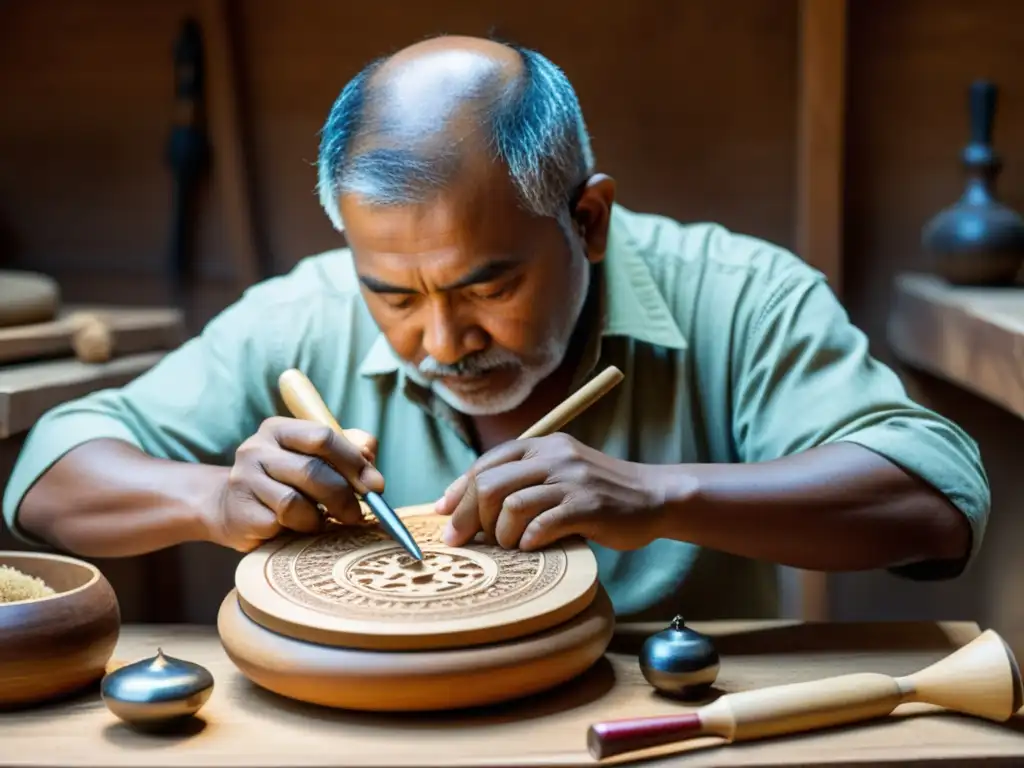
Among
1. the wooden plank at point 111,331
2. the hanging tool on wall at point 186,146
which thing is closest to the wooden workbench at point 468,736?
the wooden plank at point 111,331

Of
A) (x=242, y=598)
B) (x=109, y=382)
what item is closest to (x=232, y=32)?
(x=109, y=382)

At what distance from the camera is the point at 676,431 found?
2383 millimetres

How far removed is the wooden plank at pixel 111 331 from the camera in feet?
9.13

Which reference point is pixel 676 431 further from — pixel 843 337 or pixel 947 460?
pixel 947 460

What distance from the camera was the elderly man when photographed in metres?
1.90

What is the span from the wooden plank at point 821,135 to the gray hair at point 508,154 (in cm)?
105

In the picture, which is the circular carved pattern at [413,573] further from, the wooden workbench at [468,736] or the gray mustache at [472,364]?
the gray mustache at [472,364]

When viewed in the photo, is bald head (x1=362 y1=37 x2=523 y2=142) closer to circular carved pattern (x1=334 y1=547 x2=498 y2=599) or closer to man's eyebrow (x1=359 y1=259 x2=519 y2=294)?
man's eyebrow (x1=359 y1=259 x2=519 y2=294)

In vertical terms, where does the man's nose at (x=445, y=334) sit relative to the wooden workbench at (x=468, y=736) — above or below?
above

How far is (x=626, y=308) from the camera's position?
94.3 inches

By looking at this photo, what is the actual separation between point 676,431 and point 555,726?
89 centimetres

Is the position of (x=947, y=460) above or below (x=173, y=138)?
below

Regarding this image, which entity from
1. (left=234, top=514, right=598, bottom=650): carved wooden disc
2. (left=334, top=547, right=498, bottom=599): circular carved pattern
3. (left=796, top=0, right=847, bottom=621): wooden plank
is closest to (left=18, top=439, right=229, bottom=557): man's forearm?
(left=234, top=514, right=598, bottom=650): carved wooden disc

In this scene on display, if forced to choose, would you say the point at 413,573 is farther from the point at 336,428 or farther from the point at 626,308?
the point at 626,308
